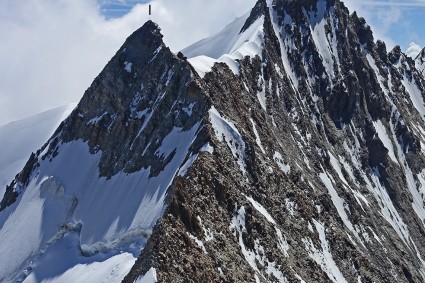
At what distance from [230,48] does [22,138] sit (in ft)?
240

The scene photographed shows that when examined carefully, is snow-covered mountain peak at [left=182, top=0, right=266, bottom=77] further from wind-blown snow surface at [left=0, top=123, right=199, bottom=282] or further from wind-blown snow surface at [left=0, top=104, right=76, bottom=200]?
wind-blown snow surface at [left=0, top=104, right=76, bottom=200]

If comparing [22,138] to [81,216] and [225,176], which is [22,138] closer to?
[81,216]

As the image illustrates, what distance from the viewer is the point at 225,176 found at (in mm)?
55594

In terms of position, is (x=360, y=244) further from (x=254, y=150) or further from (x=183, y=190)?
(x=183, y=190)

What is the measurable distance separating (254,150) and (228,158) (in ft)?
18.5

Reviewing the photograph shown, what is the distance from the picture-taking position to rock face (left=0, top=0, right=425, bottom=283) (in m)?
50.4

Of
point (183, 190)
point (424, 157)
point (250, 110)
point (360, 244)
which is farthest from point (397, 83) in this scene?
point (183, 190)

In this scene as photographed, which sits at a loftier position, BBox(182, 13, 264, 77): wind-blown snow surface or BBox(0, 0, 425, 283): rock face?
BBox(182, 13, 264, 77): wind-blown snow surface

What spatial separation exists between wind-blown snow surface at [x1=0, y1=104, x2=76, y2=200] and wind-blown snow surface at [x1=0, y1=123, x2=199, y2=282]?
52887 millimetres

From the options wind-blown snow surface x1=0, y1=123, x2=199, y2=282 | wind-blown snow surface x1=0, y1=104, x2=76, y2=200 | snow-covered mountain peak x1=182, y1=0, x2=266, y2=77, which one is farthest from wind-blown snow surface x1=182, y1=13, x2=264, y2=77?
wind-blown snow surface x1=0, y1=104, x2=76, y2=200

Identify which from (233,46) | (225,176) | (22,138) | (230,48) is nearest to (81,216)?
(225,176)

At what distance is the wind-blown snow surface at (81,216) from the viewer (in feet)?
181

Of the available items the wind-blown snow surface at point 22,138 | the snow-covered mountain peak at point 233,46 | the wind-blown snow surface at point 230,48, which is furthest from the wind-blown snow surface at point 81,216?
the wind-blown snow surface at point 22,138

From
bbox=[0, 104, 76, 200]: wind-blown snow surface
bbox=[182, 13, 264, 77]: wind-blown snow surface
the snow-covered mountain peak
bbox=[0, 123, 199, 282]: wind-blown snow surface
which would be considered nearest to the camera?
bbox=[0, 123, 199, 282]: wind-blown snow surface
